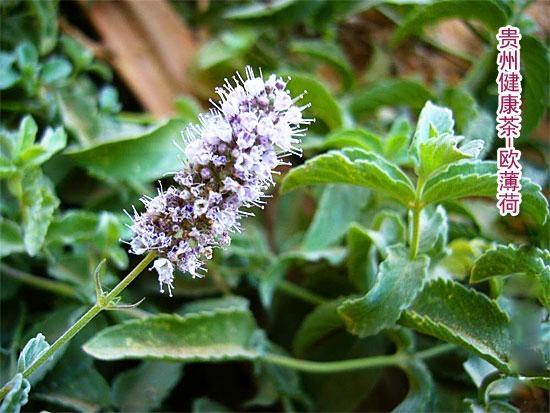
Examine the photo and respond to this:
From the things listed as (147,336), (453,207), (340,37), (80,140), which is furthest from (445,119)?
(340,37)

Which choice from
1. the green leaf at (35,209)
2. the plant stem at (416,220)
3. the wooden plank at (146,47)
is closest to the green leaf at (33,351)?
the green leaf at (35,209)

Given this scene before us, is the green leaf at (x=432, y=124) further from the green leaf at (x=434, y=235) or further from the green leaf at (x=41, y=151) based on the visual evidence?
the green leaf at (x=41, y=151)

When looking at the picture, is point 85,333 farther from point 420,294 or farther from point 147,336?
point 420,294

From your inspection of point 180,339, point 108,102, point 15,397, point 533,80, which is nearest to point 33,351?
point 15,397

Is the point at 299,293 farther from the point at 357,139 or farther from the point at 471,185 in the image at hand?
the point at 471,185

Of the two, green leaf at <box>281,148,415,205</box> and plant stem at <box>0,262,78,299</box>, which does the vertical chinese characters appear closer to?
green leaf at <box>281,148,415,205</box>
